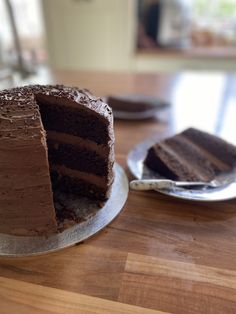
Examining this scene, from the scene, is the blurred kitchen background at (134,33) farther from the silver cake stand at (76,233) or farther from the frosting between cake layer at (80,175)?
the silver cake stand at (76,233)

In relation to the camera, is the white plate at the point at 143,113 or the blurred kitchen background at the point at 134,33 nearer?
the white plate at the point at 143,113

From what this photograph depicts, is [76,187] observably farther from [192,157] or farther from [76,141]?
[192,157]

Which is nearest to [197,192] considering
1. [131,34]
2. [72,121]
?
[72,121]

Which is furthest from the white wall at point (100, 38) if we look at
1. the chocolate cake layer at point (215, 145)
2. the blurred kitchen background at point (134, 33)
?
the chocolate cake layer at point (215, 145)

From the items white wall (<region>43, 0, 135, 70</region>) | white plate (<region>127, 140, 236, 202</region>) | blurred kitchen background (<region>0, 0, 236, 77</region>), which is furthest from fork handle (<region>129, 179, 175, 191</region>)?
white wall (<region>43, 0, 135, 70</region>)

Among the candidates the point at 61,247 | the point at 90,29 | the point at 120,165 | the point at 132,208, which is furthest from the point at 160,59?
the point at 61,247

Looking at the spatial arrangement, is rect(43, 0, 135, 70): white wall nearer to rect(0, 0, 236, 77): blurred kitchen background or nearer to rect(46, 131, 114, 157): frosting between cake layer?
rect(0, 0, 236, 77): blurred kitchen background
